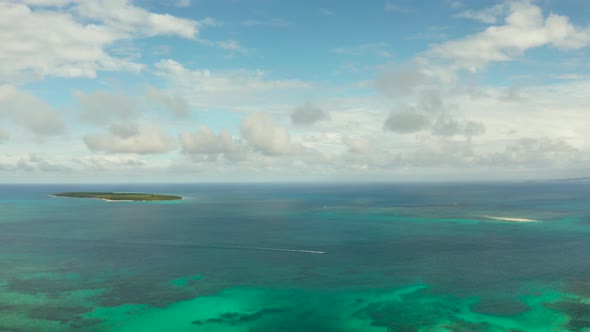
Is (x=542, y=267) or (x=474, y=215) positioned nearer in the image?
(x=542, y=267)

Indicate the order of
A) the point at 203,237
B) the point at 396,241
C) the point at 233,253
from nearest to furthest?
1. the point at 233,253
2. the point at 396,241
3. the point at 203,237

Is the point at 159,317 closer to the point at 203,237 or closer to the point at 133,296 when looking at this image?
the point at 133,296

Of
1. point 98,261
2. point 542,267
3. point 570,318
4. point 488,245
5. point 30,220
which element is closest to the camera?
point 570,318

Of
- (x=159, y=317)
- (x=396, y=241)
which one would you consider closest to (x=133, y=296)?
(x=159, y=317)

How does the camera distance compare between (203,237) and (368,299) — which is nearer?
(368,299)

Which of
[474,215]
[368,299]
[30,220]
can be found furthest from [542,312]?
[30,220]

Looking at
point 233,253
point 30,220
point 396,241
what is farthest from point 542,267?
point 30,220

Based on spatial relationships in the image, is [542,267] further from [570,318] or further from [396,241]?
[396,241]

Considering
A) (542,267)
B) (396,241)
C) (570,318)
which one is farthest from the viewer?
(396,241)

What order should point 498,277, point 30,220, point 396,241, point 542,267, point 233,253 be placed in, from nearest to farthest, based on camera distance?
point 498,277
point 542,267
point 233,253
point 396,241
point 30,220
